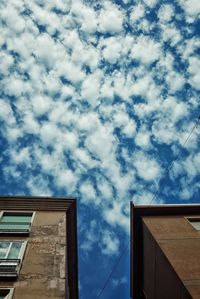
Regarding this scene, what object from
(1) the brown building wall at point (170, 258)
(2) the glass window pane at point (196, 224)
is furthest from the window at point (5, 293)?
(2) the glass window pane at point (196, 224)

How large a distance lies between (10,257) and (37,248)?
130cm

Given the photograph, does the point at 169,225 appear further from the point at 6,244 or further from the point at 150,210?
the point at 6,244

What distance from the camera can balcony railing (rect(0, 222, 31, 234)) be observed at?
16.3 m

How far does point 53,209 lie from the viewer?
742 inches

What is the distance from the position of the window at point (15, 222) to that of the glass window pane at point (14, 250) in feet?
3.13

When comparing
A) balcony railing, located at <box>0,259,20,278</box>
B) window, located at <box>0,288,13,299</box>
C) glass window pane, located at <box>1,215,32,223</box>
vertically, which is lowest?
window, located at <box>0,288,13,299</box>

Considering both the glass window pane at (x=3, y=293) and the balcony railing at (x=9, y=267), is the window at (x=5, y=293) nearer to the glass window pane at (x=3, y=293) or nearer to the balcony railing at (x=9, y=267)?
the glass window pane at (x=3, y=293)

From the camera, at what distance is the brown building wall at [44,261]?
12891 millimetres

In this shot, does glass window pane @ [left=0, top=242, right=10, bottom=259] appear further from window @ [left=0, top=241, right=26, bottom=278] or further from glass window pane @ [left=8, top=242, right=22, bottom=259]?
glass window pane @ [left=8, top=242, right=22, bottom=259]

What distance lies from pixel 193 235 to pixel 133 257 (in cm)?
443

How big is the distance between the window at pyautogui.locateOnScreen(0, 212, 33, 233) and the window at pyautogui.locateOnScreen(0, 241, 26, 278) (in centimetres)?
98

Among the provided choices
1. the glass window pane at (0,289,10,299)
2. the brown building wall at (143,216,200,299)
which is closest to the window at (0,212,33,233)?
the glass window pane at (0,289,10,299)

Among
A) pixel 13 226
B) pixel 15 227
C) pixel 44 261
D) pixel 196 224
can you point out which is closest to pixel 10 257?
pixel 44 261

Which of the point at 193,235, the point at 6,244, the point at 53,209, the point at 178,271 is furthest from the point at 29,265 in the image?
the point at 193,235
